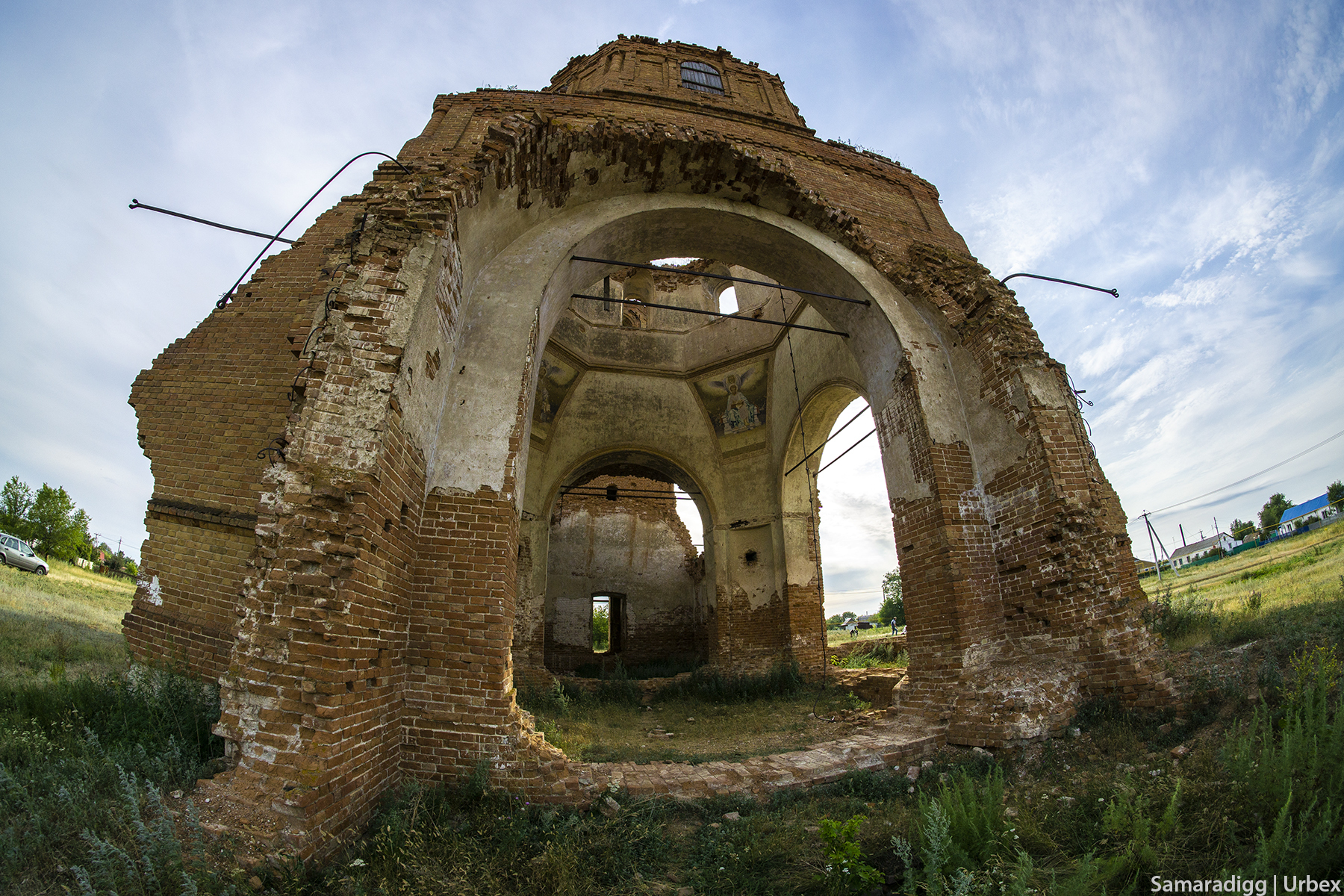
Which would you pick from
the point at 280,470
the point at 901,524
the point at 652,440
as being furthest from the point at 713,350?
the point at 280,470

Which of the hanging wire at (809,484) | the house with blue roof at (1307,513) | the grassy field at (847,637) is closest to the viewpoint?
the hanging wire at (809,484)

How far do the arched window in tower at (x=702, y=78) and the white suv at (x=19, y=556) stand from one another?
22.6 meters

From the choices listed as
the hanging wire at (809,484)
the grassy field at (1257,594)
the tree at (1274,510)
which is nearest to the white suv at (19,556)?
the hanging wire at (809,484)

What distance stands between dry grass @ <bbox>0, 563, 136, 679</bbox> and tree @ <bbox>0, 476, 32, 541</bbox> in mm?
13249

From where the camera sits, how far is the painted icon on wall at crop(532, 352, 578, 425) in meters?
13.6

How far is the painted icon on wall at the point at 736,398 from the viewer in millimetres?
14148

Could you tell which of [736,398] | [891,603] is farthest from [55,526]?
[891,603]

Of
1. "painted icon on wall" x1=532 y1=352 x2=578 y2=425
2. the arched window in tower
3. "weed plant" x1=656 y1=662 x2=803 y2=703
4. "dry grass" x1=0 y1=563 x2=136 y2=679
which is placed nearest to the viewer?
"dry grass" x1=0 y1=563 x2=136 y2=679

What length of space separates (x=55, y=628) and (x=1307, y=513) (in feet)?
171

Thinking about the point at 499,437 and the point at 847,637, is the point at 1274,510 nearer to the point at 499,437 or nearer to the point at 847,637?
the point at 847,637

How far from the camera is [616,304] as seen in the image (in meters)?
15.7

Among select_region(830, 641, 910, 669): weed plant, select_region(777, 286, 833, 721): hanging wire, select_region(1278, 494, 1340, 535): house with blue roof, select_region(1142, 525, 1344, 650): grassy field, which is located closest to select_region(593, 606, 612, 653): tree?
select_region(830, 641, 910, 669): weed plant

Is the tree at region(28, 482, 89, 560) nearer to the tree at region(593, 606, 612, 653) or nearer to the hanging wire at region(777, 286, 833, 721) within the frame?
the tree at region(593, 606, 612, 653)

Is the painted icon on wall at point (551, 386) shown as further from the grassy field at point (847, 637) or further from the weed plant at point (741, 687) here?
the grassy field at point (847, 637)
